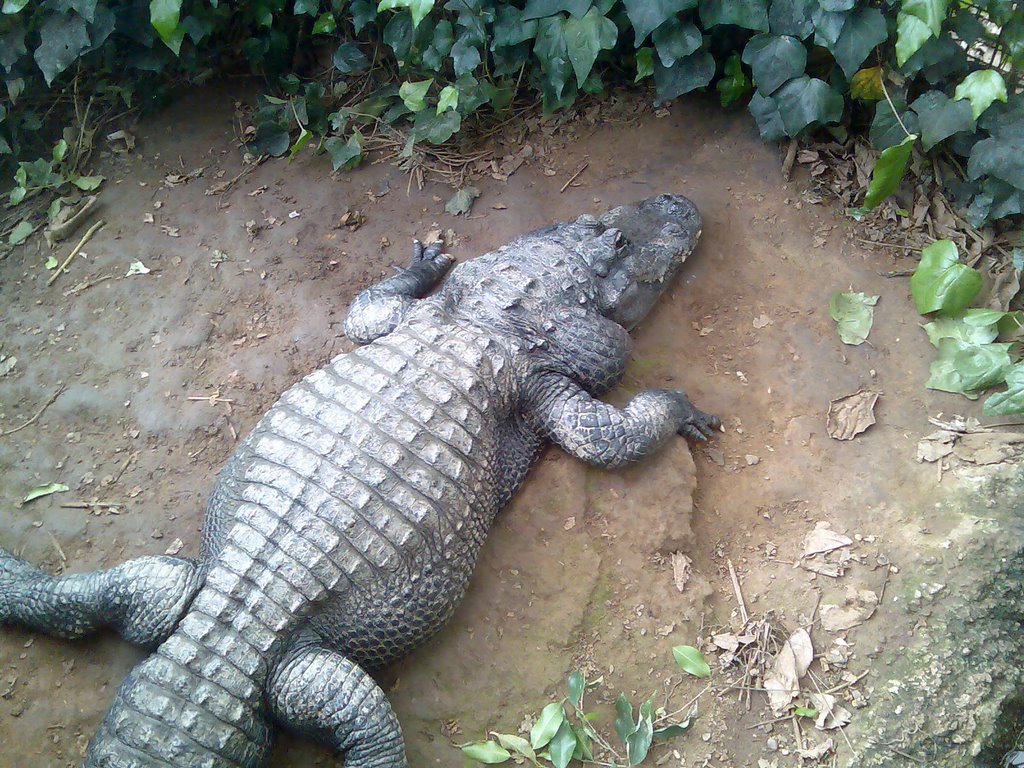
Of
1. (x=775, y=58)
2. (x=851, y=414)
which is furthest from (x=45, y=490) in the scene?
(x=775, y=58)

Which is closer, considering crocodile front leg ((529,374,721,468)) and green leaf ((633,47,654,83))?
crocodile front leg ((529,374,721,468))

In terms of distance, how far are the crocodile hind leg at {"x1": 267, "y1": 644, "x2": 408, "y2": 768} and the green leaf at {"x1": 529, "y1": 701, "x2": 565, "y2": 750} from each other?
1.53 ft

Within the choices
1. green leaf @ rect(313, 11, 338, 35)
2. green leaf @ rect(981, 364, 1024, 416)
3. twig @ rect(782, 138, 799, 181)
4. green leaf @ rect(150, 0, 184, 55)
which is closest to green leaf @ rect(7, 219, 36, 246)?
green leaf @ rect(150, 0, 184, 55)

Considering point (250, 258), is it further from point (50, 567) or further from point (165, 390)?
point (50, 567)

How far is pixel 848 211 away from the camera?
3.97 meters

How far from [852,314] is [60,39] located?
165 inches

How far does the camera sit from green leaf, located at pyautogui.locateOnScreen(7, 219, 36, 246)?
4.20m

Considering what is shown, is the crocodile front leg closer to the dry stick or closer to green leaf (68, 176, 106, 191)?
the dry stick

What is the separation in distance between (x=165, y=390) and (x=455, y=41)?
2370 mm

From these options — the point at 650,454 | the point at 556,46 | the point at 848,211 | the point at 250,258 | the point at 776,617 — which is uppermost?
the point at 556,46

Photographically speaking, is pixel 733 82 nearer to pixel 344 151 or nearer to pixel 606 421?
pixel 606 421

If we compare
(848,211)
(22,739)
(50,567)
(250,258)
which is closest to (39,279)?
(250,258)

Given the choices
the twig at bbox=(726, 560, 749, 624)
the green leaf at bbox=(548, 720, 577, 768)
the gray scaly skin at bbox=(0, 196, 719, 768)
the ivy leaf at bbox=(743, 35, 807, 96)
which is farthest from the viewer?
the ivy leaf at bbox=(743, 35, 807, 96)

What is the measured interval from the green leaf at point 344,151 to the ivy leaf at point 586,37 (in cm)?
132
